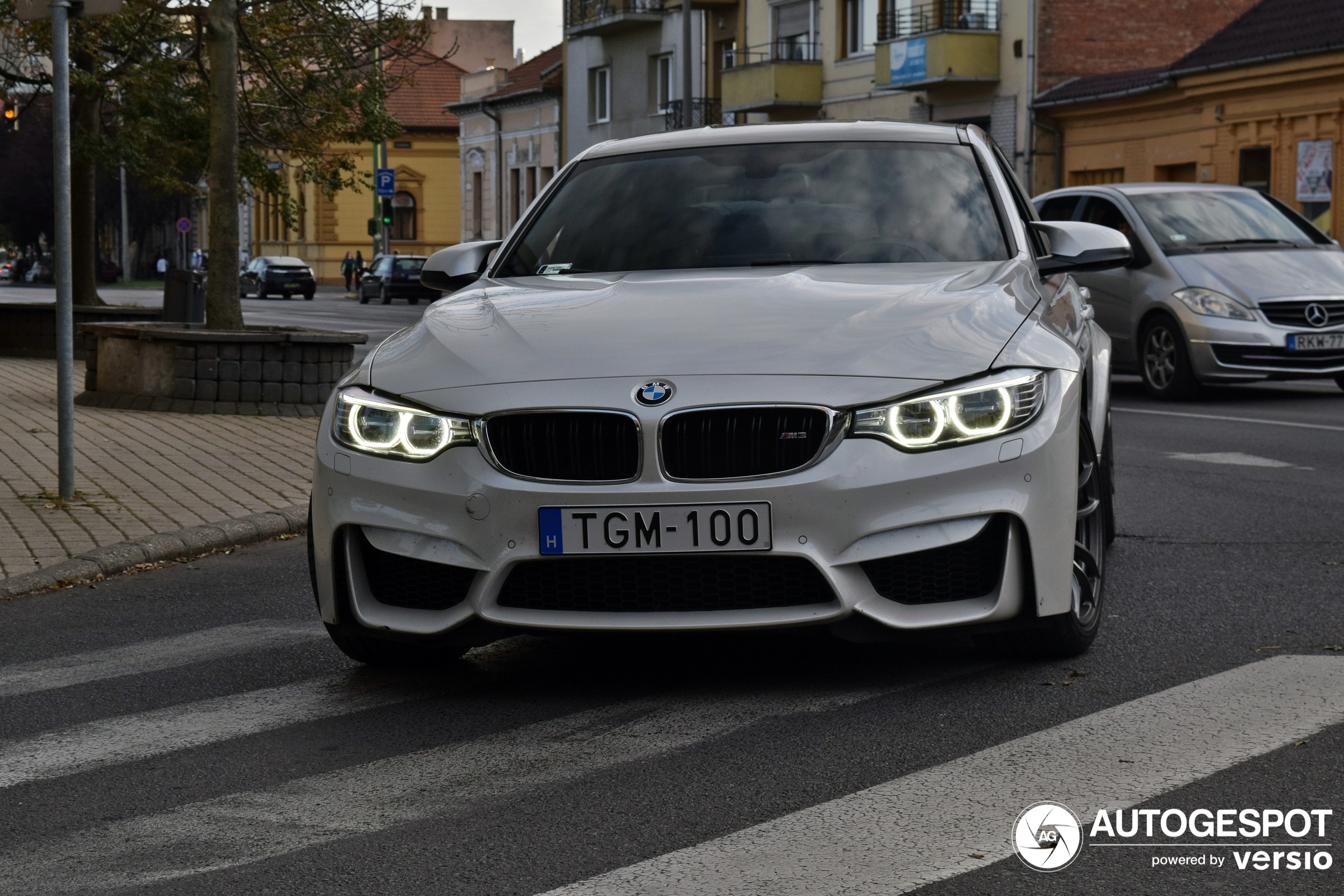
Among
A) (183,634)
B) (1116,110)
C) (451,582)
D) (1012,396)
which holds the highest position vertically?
(1116,110)

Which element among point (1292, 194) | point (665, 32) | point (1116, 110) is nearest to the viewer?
point (1292, 194)

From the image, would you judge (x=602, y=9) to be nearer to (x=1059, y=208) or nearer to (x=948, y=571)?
(x=1059, y=208)

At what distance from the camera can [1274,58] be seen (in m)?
32.0

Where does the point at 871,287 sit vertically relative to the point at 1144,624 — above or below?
above

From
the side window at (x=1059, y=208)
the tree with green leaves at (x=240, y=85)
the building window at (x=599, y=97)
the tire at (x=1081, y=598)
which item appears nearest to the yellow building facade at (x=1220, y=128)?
the side window at (x=1059, y=208)

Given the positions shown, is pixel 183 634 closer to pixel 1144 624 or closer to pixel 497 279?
pixel 497 279

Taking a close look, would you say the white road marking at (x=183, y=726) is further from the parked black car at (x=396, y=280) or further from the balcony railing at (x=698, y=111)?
the parked black car at (x=396, y=280)

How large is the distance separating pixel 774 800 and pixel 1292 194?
30.1 m

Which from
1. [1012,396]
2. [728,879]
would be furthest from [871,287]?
[728,879]

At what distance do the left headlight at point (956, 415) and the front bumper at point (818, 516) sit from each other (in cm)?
3

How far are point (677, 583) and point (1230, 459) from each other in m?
7.09

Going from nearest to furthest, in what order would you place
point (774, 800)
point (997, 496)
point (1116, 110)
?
1. point (774, 800)
2. point (997, 496)
3. point (1116, 110)

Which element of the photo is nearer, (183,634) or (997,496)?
(997,496)

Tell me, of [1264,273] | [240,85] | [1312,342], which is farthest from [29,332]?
[1312,342]
